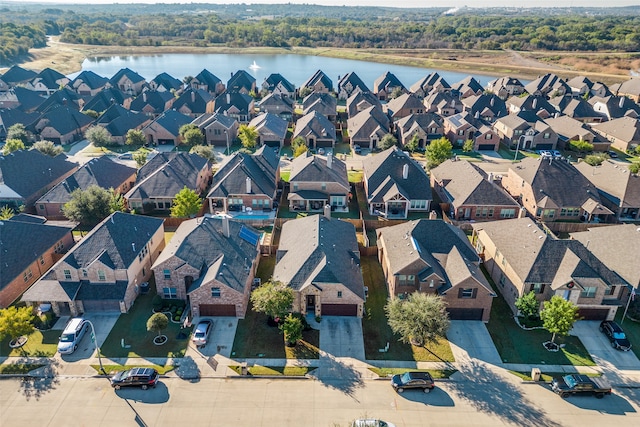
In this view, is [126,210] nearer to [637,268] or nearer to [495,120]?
[637,268]

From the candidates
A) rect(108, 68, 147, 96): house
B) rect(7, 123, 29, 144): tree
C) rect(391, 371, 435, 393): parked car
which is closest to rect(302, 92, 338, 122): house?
rect(108, 68, 147, 96): house

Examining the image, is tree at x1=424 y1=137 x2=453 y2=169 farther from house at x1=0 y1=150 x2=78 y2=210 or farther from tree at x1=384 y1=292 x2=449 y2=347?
house at x1=0 y1=150 x2=78 y2=210

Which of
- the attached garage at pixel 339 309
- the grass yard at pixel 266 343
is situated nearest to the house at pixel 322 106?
the attached garage at pixel 339 309

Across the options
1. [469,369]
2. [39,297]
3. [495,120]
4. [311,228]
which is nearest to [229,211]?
[311,228]

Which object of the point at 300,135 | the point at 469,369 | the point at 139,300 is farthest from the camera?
the point at 300,135

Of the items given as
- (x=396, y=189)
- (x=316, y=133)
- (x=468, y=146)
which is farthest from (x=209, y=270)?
(x=468, y=146)

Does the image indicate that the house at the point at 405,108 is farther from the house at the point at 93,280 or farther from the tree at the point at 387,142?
the house at the point at 93,280
